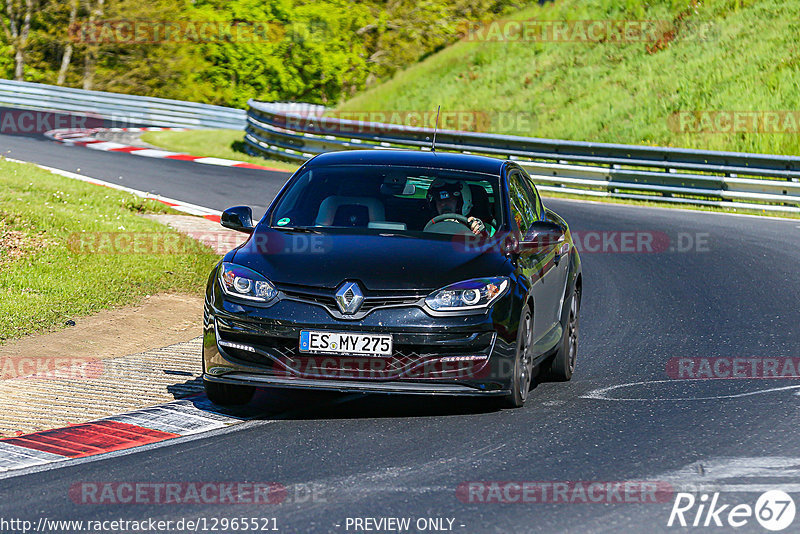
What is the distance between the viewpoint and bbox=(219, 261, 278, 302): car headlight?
690 cm

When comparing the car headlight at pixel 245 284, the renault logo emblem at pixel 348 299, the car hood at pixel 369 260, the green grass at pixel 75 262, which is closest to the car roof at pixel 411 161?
the car hood at pixel 369 260

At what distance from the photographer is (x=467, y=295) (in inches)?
270

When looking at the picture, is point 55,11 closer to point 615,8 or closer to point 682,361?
point 615,8

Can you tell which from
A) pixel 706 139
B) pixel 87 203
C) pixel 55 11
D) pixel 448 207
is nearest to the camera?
pixel 448 207

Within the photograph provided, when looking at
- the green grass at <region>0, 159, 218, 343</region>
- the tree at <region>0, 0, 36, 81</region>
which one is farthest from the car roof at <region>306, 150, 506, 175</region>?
the tree at <region>0, 0, 36, 81</region>

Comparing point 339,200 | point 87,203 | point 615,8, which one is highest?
point 615,8

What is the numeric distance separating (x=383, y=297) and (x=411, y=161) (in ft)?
6.19

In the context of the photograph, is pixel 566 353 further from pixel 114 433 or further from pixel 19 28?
pixel 19 28

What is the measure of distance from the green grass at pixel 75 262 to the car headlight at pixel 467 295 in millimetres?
4236

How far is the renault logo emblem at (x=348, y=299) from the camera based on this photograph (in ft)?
22.0

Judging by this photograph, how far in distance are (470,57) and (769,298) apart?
29.1 m

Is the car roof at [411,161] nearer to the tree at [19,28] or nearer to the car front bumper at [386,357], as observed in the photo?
the car front bumper at [386,357]

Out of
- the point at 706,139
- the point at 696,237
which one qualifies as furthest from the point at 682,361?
the point at 706,139

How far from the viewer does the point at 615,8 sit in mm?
37781
